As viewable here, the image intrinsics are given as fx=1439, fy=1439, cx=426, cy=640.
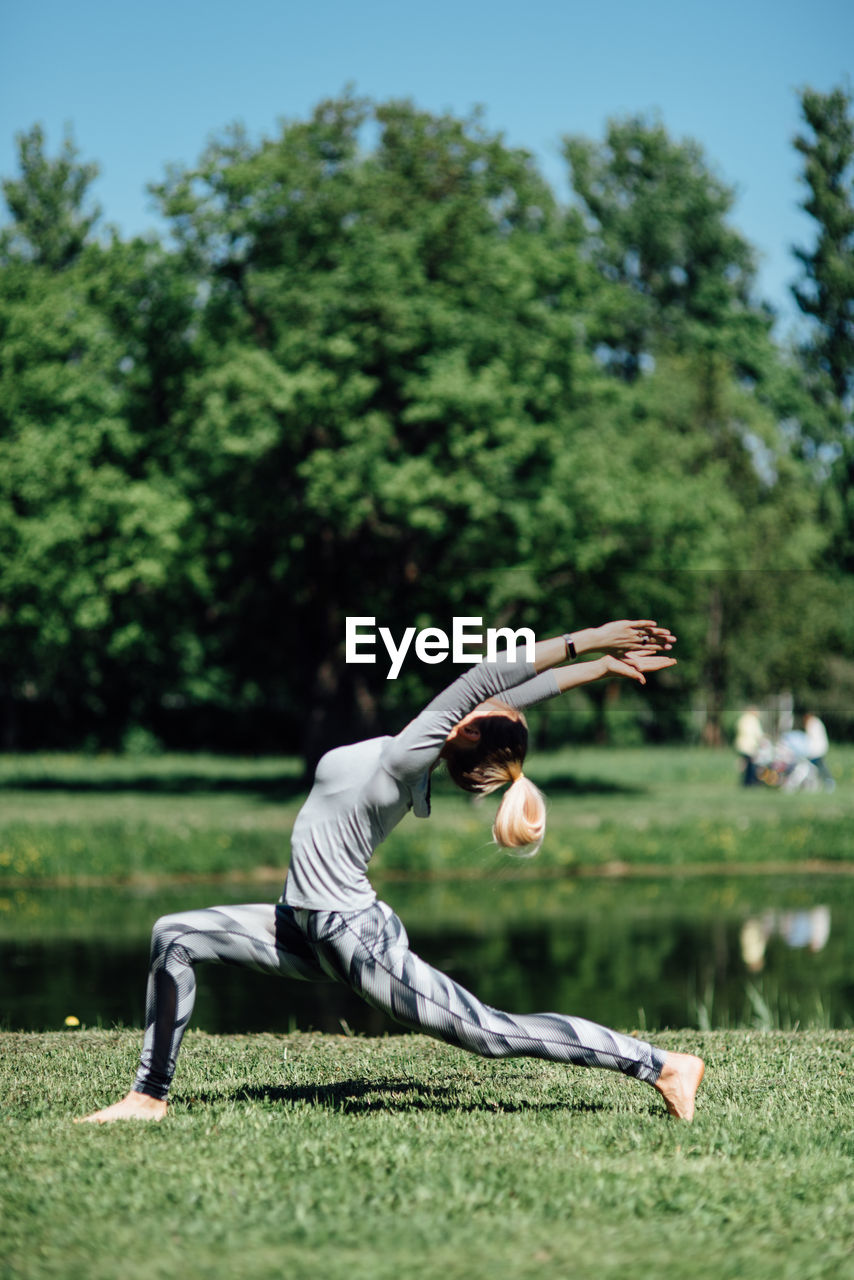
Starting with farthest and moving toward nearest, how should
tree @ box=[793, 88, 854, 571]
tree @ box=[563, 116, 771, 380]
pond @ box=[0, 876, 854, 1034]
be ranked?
1. tree @ box=[563, 116, 771, 380]
2. tree @ box=[793, 88, 854, 571]
3. pond @ box=[0, 876, 854, 1034]

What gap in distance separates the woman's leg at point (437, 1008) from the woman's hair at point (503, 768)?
0.55 meters

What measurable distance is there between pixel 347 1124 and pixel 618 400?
27.1 metres

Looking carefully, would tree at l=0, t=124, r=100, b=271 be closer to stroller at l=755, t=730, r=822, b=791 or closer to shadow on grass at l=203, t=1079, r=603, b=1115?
stroller at l=755, t=730, r=822, b=791

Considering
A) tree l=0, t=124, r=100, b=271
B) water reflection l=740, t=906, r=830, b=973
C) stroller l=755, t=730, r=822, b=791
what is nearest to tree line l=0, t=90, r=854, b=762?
stroller l=755, t=730, r=822, b=791

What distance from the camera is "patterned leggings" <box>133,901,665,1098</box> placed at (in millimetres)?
→ 5055

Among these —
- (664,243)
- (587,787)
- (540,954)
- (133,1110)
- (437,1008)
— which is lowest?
(540,954)

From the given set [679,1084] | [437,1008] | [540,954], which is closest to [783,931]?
[540,954]

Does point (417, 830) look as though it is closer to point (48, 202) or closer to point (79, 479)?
point (79, 479)

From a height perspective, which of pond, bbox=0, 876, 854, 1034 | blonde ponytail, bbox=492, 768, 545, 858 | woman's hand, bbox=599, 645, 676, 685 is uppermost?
woman's hand, bbox=599, 645, 676, 685

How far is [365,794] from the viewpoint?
16.2ft

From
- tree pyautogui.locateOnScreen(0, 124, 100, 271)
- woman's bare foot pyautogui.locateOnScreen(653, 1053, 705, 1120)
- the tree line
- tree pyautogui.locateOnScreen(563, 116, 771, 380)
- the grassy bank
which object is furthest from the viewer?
tree pyautogui.locateOnScreen(563, 116, 771, 380)

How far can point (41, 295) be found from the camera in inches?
1166

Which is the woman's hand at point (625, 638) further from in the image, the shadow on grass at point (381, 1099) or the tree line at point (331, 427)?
the tree line at point (331, 427)

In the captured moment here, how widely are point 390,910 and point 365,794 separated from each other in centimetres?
43
